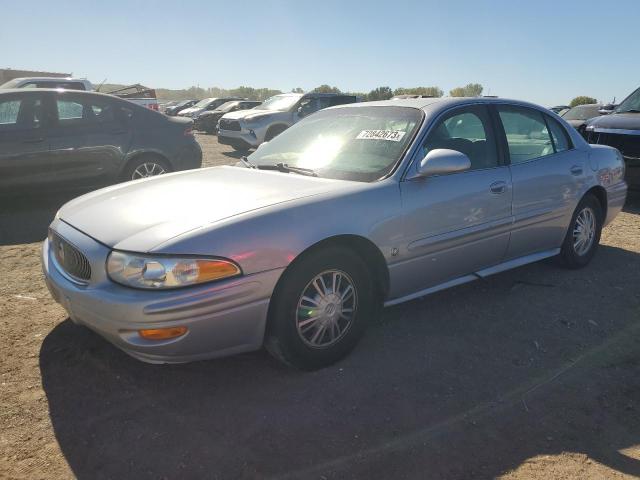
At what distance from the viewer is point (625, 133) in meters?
7.44

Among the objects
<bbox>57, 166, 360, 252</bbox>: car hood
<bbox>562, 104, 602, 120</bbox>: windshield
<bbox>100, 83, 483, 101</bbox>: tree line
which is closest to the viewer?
<bbox>57, 166, 360, 252</bbox>: car hood

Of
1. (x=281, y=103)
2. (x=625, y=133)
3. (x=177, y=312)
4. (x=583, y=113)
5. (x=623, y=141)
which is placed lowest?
(x=177, y=312)

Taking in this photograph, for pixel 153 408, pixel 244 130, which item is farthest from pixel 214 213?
pixel 244 130

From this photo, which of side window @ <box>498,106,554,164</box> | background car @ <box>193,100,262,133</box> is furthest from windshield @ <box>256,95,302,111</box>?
side window @ <box>498,106,554,164</box>

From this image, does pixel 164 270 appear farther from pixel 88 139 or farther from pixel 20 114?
pixel 20 114

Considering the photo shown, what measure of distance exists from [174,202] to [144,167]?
4.24 metres

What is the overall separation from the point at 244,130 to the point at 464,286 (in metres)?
9.95

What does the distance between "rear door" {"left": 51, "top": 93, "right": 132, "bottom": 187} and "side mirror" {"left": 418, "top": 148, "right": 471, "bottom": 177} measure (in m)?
4.73

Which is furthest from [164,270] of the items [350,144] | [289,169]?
[350,144]

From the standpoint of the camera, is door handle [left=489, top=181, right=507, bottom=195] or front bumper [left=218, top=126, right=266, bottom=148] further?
front bumper [left=218, top=126, right=266, bottom=148]

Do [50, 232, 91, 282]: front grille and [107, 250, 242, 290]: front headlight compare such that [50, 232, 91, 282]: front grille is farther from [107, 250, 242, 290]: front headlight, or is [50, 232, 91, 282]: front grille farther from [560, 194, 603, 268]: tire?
[560, 194, 603, 268]: tire

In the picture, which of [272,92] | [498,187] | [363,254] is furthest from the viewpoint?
[272,92]

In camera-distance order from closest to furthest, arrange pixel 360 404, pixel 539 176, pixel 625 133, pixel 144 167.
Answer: pixel 360 404, pixel 539 176, pixel 144 167, pixel 625 133

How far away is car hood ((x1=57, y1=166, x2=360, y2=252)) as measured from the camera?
8.75 feet
